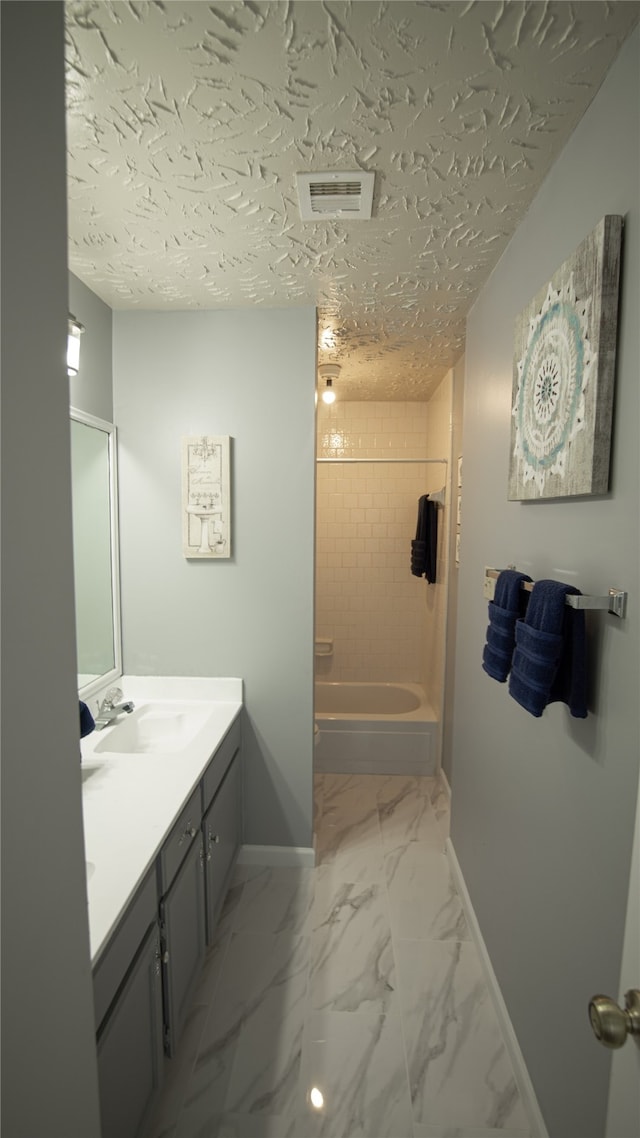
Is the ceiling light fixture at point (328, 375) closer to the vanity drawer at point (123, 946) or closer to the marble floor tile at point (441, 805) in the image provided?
the vanity drawer at point (123, 946)

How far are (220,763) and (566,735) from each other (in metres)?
1.22

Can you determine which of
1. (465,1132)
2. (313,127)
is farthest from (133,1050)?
(313,127)

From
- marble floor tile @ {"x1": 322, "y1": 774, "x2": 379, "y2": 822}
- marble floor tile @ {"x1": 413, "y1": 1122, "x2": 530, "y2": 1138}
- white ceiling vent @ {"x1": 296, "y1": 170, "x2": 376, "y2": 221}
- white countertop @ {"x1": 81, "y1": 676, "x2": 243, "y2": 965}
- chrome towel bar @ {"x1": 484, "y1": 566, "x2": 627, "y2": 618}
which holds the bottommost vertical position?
marble floor tile @ {"x1": 322, "y1": 774, "x2": 379, "y2": 822}

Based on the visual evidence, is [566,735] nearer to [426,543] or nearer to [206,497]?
[206,497]

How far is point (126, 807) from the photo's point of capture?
125cm

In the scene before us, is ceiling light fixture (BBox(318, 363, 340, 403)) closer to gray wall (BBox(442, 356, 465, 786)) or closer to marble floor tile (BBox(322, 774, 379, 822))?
gray wall (BBox(442, 356, 465, 786))

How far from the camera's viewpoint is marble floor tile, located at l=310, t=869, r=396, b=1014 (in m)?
1.52

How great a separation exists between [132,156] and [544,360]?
1.14m

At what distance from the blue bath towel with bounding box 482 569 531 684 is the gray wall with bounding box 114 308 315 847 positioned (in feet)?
3.05

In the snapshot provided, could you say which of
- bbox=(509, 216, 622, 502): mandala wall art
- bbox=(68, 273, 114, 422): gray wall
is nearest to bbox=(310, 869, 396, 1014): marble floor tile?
bbox=(509, 216, 622, 502): mandala wall art

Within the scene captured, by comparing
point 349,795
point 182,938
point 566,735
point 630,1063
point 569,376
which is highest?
point 569,376

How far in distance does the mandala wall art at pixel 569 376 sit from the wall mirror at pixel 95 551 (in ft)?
5.17

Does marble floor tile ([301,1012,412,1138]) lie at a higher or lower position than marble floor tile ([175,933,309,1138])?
higher

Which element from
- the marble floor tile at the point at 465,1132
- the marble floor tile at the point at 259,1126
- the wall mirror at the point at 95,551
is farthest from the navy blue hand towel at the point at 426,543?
the marble floor tile at the point at 259,1126
